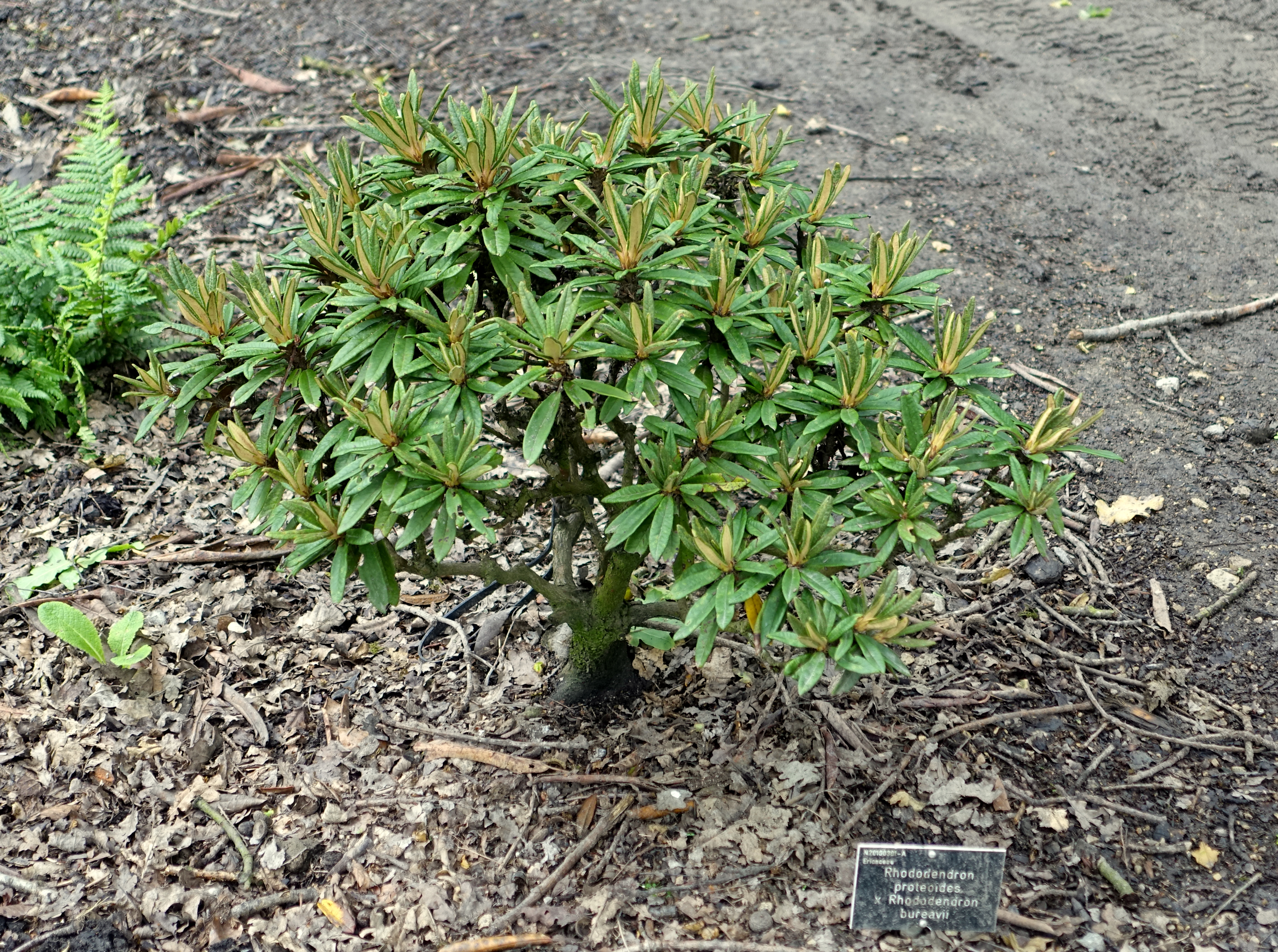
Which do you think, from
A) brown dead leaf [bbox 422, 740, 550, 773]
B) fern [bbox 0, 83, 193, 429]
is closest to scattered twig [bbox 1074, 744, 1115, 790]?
brown dead leaf [bbox 422, 740, 550, 773]

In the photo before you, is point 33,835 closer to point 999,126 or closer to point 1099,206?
point 1099,206

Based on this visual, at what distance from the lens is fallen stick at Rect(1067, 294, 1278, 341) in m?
4.43

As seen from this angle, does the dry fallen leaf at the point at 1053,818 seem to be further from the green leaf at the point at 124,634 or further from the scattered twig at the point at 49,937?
the green leaf at the point at 124,634

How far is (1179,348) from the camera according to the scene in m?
4.36

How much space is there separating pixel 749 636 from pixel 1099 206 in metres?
3.80

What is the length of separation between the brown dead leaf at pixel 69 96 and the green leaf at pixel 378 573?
5.54m

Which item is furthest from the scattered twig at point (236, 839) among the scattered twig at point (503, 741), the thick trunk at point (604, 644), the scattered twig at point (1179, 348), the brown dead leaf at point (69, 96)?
the brown dead leaf at point (69, 96)

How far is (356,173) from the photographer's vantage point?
93.3 inches

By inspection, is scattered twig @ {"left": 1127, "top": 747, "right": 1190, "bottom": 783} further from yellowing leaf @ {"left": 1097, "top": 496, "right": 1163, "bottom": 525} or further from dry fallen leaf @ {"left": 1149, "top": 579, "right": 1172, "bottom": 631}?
yellowing leaf @ {"left": 1097, "top": 496, "right": 1163, "bottom": 525}

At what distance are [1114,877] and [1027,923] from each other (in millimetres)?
285

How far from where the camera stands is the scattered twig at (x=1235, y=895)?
7.80ft

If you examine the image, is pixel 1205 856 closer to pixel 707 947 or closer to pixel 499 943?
pixel 707 947

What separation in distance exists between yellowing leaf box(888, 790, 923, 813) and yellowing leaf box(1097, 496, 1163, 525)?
1.47 m

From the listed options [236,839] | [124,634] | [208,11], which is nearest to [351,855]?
[236,839]
